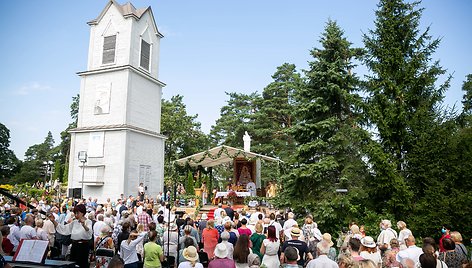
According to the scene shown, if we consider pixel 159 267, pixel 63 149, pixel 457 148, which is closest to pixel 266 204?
pixel 457 148

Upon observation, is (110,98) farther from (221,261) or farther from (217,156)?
(221,261)

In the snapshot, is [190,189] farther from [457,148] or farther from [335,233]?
[457,148]

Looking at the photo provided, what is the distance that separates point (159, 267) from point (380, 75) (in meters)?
11.5

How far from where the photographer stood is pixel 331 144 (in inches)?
597

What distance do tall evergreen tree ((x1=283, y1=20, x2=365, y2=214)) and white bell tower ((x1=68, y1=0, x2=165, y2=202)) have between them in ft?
45.6

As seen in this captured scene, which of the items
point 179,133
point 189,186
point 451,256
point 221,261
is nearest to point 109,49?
point 189,186

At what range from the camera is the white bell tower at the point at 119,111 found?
24203 mm

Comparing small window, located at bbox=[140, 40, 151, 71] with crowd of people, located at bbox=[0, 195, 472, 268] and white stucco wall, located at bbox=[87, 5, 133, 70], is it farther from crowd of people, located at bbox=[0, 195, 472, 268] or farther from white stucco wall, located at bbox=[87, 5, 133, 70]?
crowd of people, located at bbox=[0, 195, 472, 268]

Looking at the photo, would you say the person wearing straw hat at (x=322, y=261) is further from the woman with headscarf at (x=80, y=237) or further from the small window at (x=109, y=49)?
the small window at (x=109, y=49)

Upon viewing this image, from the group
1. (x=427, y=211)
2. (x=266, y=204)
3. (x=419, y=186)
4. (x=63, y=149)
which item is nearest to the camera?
(x=427, y=211)

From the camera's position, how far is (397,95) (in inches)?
520

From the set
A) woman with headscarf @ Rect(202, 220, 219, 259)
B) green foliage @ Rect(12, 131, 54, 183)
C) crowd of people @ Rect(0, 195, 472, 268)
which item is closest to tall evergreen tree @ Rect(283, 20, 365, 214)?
crowd of people @ Rect(0, 195, 472, 268)

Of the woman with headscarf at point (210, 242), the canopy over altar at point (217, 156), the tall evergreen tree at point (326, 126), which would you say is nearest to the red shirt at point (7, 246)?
the woman with headscarf at point (210, 242)

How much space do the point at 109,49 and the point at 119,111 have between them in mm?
5469
